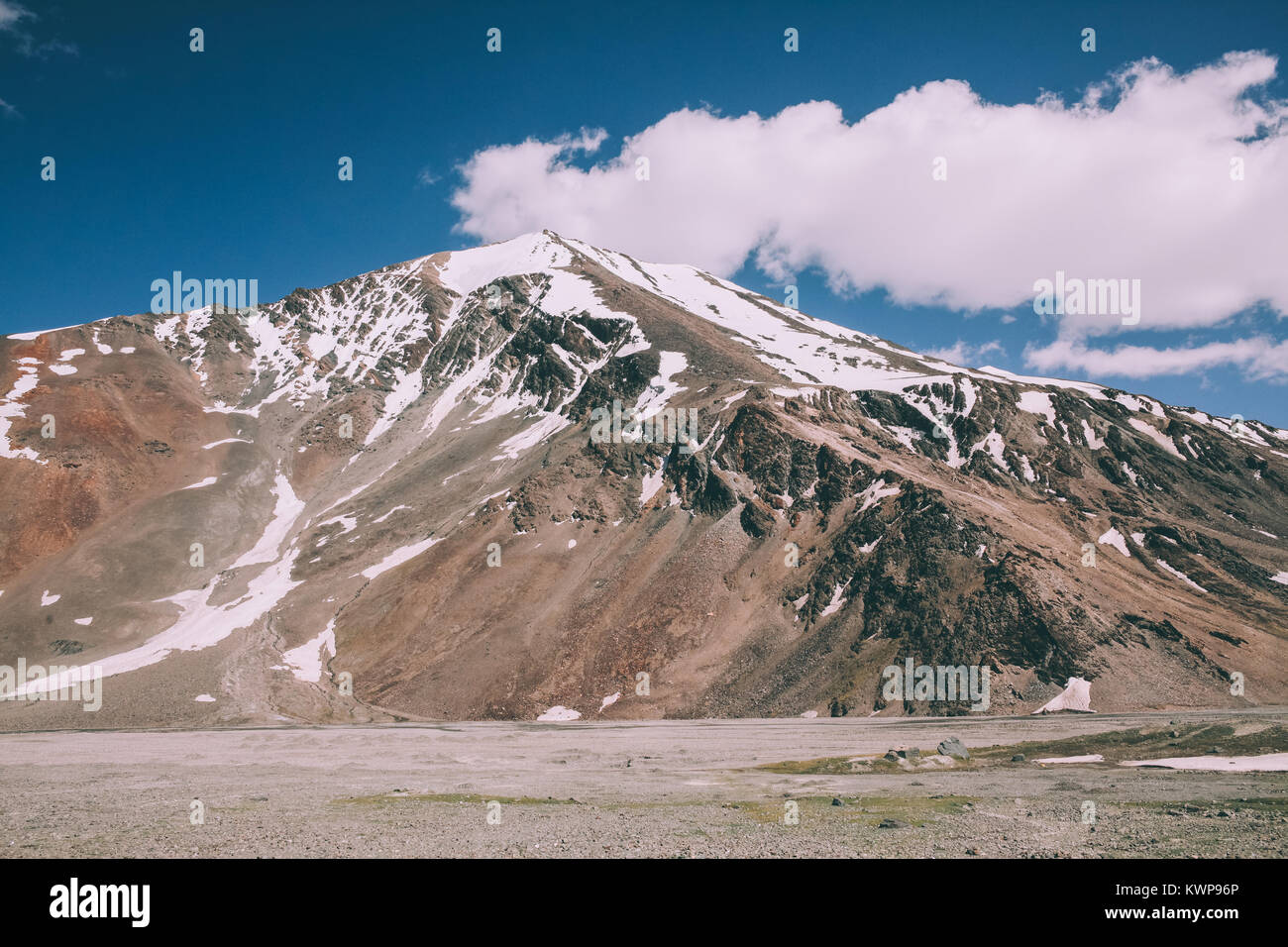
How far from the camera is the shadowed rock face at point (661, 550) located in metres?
86.2

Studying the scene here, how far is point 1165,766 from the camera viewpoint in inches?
1610

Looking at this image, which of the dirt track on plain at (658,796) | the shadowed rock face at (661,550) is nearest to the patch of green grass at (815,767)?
the dirt track on plain at (658,796)

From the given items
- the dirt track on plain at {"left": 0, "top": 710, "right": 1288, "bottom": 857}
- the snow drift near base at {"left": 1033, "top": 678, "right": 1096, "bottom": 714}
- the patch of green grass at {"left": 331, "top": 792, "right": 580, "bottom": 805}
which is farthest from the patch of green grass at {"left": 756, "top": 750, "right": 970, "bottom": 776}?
the snow drift near base at {"left": 1033, "top": 678, "right": 1096, "bottom": 714}

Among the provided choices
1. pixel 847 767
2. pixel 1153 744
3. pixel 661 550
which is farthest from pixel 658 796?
pixel 661 550

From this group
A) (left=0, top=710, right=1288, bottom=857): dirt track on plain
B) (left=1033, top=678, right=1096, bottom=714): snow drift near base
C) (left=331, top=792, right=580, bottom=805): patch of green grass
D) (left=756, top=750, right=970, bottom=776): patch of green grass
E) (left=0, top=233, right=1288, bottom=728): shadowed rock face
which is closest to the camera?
(left=0, top=710, right=1288, bottom=857): dirt track on plain

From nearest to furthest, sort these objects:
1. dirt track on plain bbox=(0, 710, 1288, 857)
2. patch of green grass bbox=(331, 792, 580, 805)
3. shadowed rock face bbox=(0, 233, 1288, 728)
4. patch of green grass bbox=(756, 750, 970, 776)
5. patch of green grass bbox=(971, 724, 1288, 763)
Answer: dirt track on plain bbox=(0, 710, 1288, 857)
patch of green grass bbox=(331, 792, 580, 805)
patch of green grass bbox=(971, 724, 1288, 763)
patch of green grass bbox=(756, 750, 970, 776)
shadowed rock face bbox=(0, 233, 1288, 728)

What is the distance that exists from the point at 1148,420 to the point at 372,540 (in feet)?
516

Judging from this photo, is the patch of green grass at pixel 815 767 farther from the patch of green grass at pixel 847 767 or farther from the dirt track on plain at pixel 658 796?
the dirt track on plain at pixel 658 796

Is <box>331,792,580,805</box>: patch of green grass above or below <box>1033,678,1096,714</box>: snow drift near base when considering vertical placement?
above

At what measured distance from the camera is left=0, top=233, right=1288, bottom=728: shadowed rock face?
283 feet

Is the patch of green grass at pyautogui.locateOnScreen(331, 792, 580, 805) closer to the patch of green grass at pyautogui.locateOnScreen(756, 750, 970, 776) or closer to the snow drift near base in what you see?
the patch of green grass at pyautogui.locateOnScreen(756, 750, 970, 776)

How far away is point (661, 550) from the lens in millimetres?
113188
